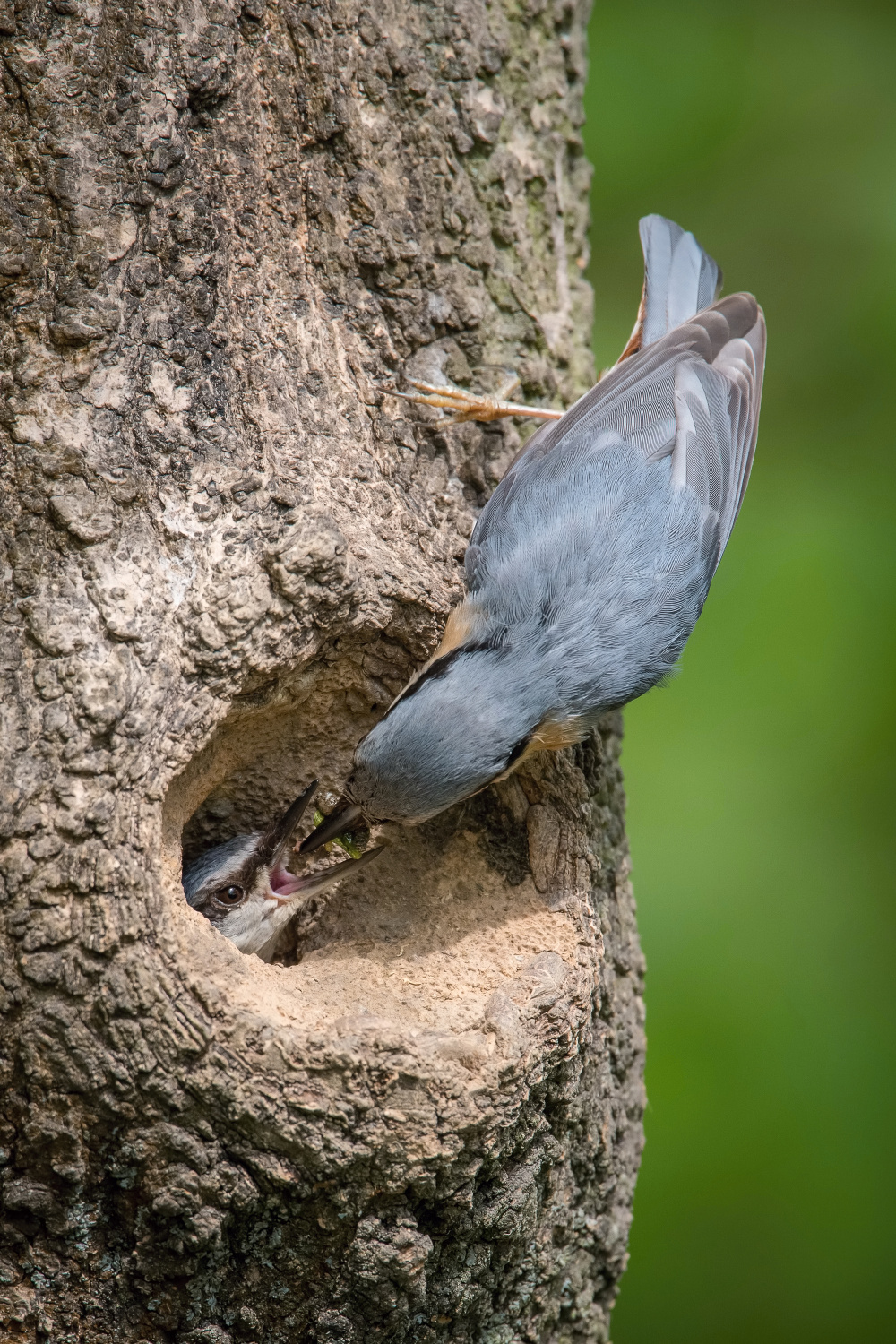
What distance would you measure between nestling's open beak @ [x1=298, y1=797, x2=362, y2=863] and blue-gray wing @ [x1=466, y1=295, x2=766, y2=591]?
1.83 feet

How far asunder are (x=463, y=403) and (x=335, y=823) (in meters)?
1.01

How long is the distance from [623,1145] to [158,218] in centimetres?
225

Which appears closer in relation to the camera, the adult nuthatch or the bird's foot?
the adult nuthatch

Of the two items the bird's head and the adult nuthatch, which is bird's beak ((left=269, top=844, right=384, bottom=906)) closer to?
the adult nuthatch

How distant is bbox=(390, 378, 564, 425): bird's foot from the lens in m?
2.56

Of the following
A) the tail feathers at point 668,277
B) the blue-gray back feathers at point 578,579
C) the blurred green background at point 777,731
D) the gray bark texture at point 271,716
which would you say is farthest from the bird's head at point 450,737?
the blurred green background at point 777,731

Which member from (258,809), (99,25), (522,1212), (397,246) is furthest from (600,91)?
(522,1212)

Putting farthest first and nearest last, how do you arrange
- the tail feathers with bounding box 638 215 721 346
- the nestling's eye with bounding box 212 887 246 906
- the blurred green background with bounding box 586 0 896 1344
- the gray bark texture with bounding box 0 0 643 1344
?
the blurred green background with bounding box 586 0 896 1344 → the tail feathers with bounding box 638 215 721 346 → the nestling's eye with bounding box 212 887 246 906 → the gray bark texture with bounding box 0 0 643 1344

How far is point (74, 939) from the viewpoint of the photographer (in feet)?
6.34

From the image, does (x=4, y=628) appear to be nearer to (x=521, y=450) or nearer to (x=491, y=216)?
(x=521, y=450)

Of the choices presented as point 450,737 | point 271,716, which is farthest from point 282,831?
point 450,737

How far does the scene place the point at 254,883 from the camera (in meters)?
2.62

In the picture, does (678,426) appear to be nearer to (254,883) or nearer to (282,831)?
(282,831)

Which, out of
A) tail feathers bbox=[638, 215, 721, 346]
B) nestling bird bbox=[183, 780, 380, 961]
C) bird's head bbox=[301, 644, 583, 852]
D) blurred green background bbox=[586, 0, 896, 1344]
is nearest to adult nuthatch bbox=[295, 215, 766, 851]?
bird's head bbox=[301, 644, 583, 852]
